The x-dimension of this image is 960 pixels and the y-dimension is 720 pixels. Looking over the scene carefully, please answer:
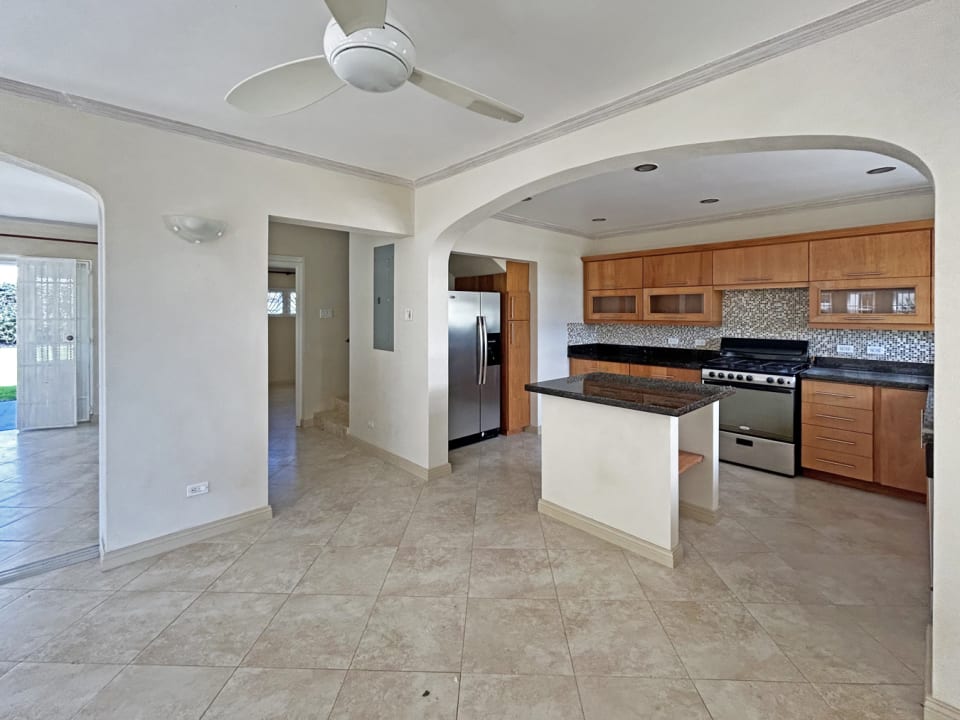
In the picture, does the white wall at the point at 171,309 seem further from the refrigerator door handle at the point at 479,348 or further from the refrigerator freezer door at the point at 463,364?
the refrigerator door handle at the point at 479,348

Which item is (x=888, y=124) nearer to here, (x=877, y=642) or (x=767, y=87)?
(x=767, y=87)

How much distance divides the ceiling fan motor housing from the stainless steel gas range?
345 centimetres

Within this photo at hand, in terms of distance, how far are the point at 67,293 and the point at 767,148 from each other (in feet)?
23.5

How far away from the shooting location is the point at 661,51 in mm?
1930

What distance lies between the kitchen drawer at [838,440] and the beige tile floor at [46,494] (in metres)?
5.29

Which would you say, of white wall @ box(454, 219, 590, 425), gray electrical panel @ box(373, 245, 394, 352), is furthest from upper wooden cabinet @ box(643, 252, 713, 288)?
gray electrical panel @ box(373, 245, 394, 352)

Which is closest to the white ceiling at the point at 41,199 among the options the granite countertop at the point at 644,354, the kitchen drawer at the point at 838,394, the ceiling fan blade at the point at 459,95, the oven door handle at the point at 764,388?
the ceiling fan blade at the point at 459,95

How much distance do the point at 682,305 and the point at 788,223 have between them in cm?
122

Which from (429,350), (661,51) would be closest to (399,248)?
(429,350)

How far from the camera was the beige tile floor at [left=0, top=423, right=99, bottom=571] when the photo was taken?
272cm

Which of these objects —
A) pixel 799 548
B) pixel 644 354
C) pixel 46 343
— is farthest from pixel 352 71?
pixel 46 343

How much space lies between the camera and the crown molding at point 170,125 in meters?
2.22

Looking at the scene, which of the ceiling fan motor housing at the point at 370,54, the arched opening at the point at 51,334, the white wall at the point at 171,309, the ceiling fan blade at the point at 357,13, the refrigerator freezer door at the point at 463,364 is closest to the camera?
the ceiling fan blade at the point at 357,13

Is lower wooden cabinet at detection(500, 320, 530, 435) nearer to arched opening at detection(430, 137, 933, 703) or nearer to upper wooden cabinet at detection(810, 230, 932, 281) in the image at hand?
arched opening at detection(430, 137, 933, 703)
